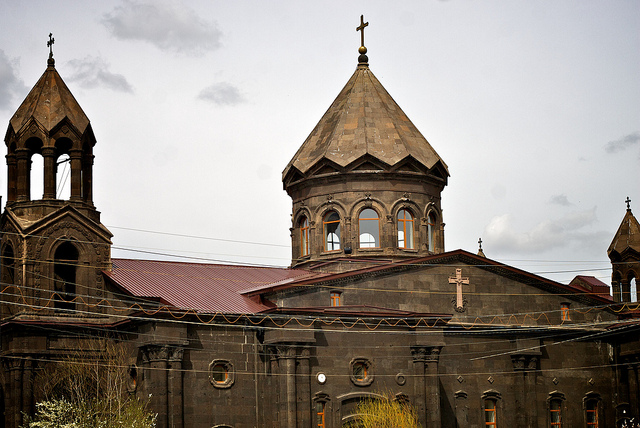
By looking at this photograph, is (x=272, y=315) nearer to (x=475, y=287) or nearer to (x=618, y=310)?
(x=475, y=287)

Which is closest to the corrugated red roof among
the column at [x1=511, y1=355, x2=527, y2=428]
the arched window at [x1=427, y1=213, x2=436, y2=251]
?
the arched window at [x1=427, y1=213, x2=436, y2=251]

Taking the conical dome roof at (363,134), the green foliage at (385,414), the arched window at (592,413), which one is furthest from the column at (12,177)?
the arched window at (592,413)

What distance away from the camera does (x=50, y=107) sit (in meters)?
42.4

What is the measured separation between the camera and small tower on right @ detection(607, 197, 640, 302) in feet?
162

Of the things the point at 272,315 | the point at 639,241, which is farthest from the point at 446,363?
the point at 639,241

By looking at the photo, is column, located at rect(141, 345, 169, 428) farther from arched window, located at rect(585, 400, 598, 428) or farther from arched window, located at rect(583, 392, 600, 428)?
arched window, located at rect(585, 400, 598, 428)

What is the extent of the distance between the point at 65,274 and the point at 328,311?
34.4 ft

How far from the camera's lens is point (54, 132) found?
41.9 metres

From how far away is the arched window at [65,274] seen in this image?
41875 mm

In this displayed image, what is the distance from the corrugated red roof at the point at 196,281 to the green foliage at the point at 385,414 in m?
5.42

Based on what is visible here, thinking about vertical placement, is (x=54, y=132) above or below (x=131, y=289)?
above

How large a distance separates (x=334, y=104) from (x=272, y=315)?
14.8 m

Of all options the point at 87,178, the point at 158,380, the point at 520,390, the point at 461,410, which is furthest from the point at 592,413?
the point at 87,178

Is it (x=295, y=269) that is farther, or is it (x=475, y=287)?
(x=295, y=269)
